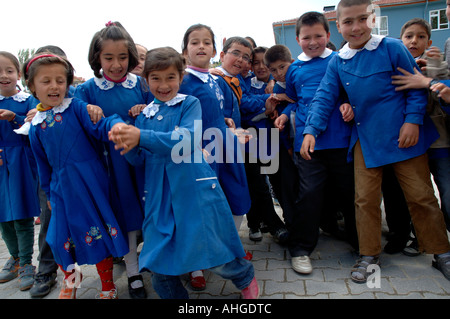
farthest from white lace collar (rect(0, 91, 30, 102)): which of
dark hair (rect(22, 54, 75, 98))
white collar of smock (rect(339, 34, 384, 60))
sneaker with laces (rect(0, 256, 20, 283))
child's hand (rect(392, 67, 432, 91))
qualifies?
child's hand (rect(392, 67, 432, 91))

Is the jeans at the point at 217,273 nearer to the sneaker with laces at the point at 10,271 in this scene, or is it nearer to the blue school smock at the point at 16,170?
the blue school smock at the point at 16,170

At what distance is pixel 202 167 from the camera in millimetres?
1971

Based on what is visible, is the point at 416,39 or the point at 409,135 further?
the point at 416,39

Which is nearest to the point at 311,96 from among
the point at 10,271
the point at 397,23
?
the point at 10,271

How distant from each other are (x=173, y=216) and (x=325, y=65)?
1771 mm

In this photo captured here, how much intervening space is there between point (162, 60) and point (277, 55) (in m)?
1.37

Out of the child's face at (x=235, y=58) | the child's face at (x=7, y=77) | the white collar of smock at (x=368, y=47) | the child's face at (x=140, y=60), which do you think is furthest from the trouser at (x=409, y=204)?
the child's face at (x=7, y=77)

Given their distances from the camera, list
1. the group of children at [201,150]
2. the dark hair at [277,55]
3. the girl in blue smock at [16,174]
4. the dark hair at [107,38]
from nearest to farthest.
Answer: the group of children at [201,150], the dark hair at [107,38], the girl in blue smock at [16,174], the dark hair at [277,55]

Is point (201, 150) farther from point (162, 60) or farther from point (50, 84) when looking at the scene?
point (50, 84)

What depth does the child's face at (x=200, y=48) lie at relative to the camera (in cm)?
238

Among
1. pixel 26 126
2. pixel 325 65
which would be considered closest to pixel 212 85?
pixel 325 65

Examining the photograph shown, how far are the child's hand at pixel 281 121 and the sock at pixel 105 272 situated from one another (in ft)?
5.69

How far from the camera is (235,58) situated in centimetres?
278

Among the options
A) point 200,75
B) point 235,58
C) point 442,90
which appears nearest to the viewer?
point 442,90
